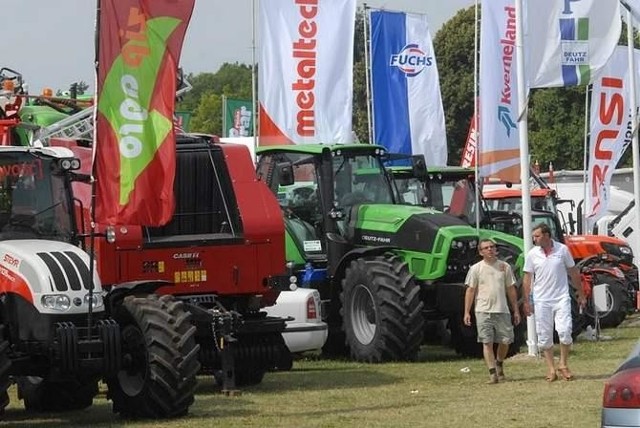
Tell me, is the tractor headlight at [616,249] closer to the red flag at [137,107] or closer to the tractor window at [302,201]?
the tractor window at [302,201]

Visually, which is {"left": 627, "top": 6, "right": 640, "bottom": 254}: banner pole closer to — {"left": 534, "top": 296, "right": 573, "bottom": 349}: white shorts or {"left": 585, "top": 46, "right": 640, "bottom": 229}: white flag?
{"left": 585, "top": 46, "right": 640, "bottom": 229}: white flag

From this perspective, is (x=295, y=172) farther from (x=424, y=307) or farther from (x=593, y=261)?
(x=593, y=261)

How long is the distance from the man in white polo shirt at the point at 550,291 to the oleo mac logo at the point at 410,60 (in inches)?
423

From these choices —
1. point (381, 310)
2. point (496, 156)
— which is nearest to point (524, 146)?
point (496, 156)

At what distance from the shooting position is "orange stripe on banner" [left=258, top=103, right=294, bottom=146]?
20.9m

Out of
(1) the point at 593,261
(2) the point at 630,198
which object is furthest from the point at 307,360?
(2) the point at 630,198

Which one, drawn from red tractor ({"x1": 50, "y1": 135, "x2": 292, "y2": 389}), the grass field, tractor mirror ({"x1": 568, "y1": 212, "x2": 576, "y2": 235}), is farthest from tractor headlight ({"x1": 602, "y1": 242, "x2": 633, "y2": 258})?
red tractor ({"x1": 50, "y1": 135, "x2": 292, "y2": 389})

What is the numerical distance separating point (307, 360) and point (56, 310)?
7620 millimetres

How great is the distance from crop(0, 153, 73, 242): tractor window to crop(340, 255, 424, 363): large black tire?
5825 mm

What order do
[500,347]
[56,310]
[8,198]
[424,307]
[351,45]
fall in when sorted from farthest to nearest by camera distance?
[351,45], [424,307], [500,347], [8,198], [56,310]

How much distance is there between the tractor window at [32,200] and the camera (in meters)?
12.4

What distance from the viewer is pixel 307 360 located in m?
18.8

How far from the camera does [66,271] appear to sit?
1171 centimetres

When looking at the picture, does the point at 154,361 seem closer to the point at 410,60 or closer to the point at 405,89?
the point at 405,89
